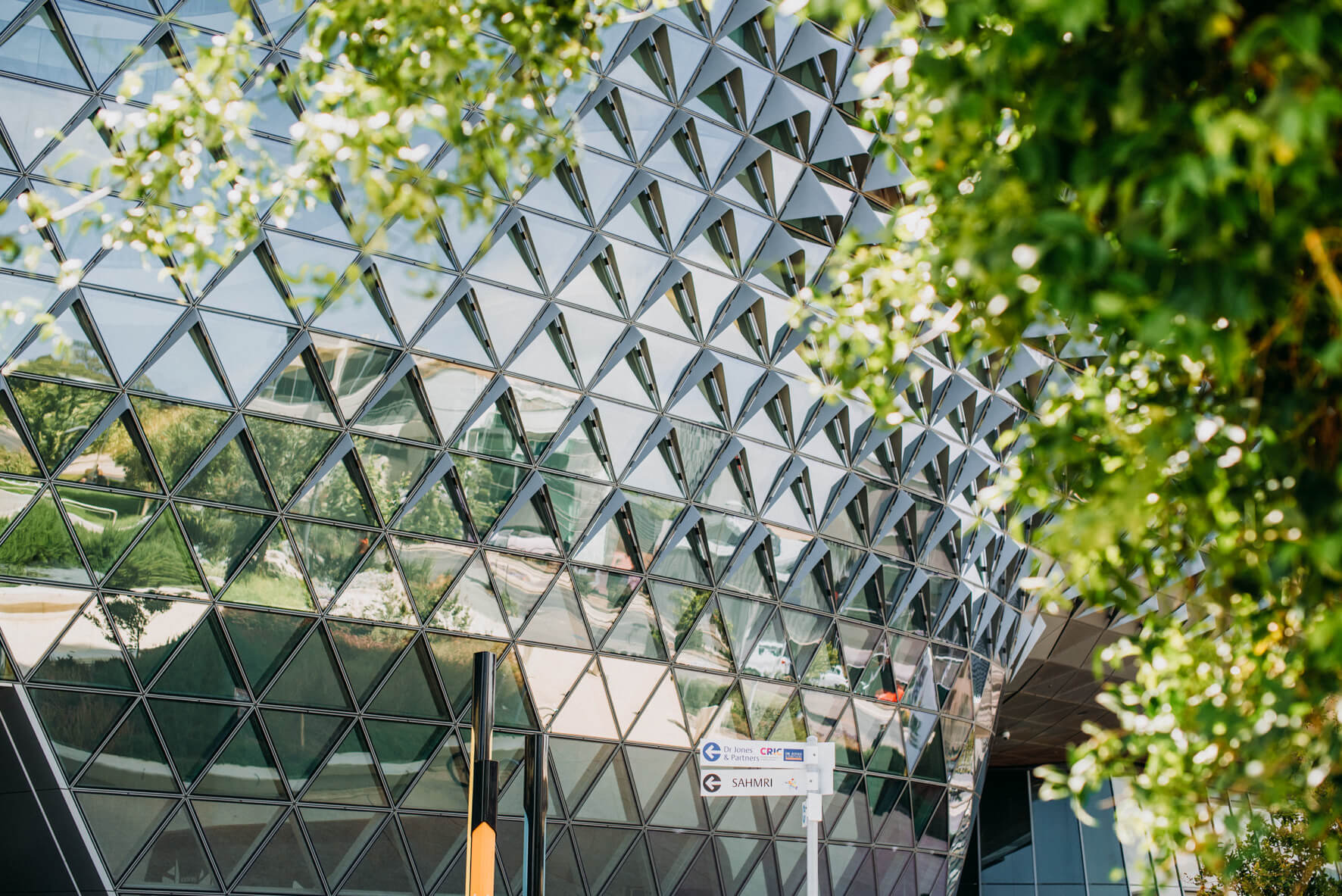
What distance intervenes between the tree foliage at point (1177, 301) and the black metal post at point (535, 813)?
A: 11.7m

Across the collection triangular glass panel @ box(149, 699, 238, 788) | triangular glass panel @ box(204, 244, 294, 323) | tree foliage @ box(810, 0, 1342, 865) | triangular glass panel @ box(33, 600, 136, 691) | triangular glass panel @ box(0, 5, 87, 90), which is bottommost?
tree foliage @ box(810, 0, 1342, 865)

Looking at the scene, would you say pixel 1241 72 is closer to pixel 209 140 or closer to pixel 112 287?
pixel 209 140

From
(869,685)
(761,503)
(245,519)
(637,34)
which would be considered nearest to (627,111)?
(637,34)

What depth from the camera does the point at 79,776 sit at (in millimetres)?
15102

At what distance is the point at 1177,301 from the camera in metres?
2.77

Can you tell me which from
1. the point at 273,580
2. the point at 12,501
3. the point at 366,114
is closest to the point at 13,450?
the point at 12,501

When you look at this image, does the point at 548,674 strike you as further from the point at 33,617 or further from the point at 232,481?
the point at 33,617

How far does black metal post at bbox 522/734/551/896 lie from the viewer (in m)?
14.1

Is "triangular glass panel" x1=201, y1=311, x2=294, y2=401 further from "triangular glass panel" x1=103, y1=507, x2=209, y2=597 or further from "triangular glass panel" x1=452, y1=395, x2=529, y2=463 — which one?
"triangular glass panel" x1=452, y1=395, x2=529, y2=463

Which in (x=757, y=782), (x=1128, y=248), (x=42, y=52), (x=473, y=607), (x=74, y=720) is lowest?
(x=1128, y=248)

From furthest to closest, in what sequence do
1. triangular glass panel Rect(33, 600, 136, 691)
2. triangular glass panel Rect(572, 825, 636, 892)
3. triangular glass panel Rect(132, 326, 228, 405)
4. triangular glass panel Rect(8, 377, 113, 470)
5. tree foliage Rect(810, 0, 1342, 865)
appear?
triangular glass panel Rect(572, 825, 636, 892), triangular glass panel Rect(132, 326, 228, 405), triangular glass panel Rect(33, 600, 136, 691), triangular glass panel Rect(8, 377, 113, 470), tree foliage Rect(810, 0, 1342, 865)

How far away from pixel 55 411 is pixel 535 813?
9.83 m

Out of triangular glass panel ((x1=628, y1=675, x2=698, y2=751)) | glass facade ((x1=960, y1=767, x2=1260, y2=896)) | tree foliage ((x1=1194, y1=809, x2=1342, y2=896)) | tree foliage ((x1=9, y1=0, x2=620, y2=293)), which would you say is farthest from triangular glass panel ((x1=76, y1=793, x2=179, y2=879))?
glass facade ((x1=960, y1=767, x2=1260, y2=896))

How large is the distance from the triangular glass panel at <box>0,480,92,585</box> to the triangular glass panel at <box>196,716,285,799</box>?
3.62m
